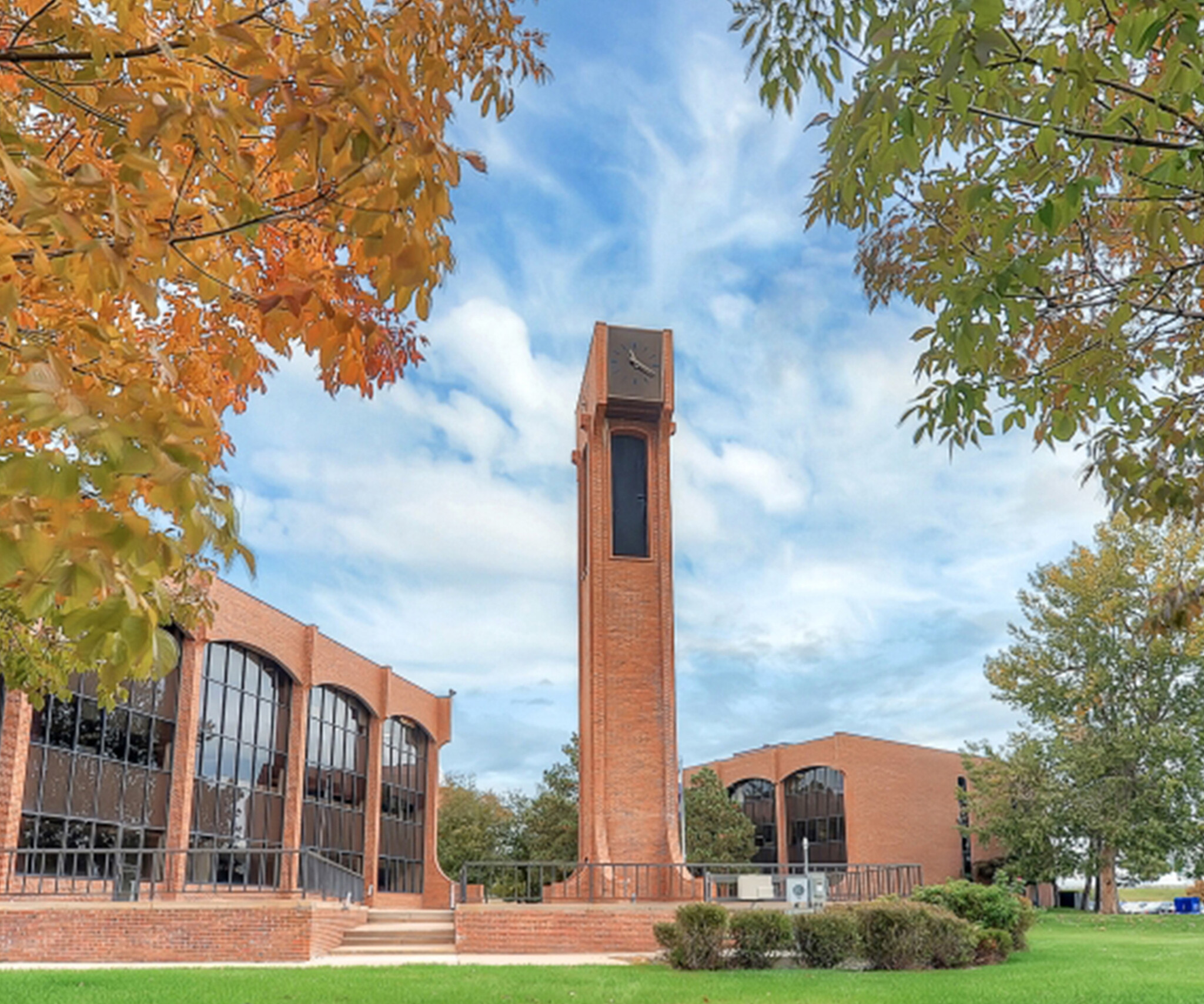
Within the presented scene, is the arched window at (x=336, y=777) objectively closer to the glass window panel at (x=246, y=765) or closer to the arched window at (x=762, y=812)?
the glass window panel at (x=246, y=765)

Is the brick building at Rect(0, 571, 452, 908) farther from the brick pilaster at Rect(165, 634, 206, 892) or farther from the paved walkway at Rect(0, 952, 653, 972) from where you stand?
the paved walkway at Rect(0, 952, 653, 972)

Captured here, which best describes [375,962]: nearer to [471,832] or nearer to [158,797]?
[158,797]

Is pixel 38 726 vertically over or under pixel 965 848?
over

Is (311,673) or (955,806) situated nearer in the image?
(311,673)

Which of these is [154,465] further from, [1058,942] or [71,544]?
[1058,942]

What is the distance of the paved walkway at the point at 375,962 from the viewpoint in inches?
579

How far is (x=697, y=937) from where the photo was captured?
14445 mm

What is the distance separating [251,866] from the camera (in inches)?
1065

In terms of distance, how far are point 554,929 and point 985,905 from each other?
268 inches

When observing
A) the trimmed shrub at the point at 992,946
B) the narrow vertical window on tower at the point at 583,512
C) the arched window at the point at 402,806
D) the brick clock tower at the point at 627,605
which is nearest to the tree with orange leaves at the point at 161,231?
the trimmed shrub at the point at 992,946

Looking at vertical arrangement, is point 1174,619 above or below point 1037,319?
below

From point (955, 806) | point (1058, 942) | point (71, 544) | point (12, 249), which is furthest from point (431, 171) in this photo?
point (955, 806)

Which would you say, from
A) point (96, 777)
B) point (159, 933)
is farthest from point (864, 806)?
point (159, 933)

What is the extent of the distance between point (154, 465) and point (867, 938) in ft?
47.9
